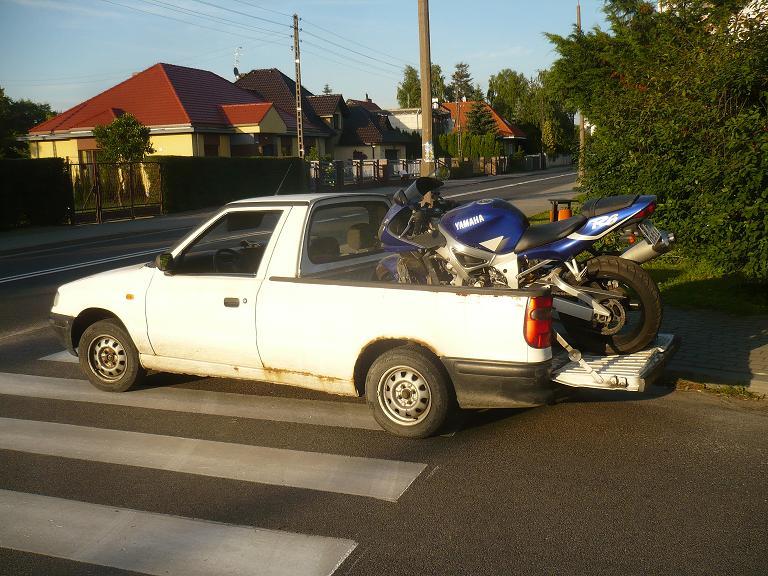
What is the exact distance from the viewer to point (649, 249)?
21.5 feet

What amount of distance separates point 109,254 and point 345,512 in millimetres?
15289

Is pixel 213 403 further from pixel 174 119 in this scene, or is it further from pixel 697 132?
pixel 174 119

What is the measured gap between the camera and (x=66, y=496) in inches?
185

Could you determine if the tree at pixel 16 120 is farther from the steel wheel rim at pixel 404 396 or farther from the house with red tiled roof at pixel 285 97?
the steel wheel rim at pixel 404 396

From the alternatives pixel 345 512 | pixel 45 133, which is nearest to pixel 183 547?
pixel 345 512

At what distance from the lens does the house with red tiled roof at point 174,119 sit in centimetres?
4341

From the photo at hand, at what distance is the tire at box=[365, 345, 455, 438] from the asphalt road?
0.14 metres

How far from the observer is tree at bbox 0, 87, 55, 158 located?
1871 inches

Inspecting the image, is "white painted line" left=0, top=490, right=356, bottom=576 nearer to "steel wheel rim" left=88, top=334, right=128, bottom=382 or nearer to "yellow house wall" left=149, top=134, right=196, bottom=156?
"steel wheel rim" left=88, top=334, right=128, bottom=382

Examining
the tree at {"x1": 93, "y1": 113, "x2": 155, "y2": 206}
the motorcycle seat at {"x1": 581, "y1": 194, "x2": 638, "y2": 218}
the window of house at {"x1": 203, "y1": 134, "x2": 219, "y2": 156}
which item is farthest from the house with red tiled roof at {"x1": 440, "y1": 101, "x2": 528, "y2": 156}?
the motorcycle seat at {"x1": 581, "y1": 194, "x2": 638, "y2": 218}

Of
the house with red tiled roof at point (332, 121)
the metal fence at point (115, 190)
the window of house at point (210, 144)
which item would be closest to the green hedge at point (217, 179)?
the metal fence at point (115, 190)

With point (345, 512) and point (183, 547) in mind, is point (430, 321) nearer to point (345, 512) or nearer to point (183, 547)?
point (345, 512)

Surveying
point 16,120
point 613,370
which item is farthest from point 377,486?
point 16,120

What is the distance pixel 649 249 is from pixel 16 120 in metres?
70.9
